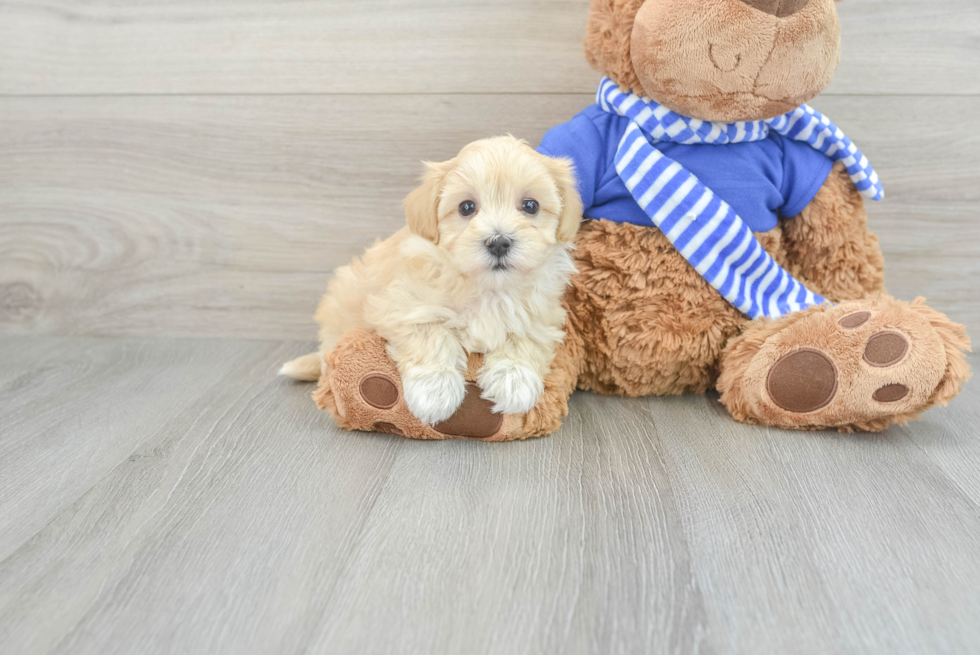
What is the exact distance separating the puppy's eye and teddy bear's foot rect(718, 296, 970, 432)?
509 millimetres

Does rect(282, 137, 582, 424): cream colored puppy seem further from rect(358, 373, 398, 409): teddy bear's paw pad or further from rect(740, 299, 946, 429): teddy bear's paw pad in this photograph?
rect(740, 299, 946, 429): teddy bear's paw pad

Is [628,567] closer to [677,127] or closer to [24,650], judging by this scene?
[24,650]

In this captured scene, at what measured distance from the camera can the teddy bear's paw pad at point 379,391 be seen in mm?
1055

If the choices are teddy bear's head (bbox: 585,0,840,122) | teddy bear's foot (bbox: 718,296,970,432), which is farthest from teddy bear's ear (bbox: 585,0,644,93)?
teddy bear's foot (bbox: 718,296,970,432)

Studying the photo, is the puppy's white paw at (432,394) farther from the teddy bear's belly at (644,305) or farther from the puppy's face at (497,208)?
the teddy bear's belly at (644,305)

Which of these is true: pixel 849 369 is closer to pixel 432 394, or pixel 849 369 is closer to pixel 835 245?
→ pixel 835 245

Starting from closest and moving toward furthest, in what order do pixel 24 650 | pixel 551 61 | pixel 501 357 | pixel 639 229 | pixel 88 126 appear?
1. pixel 24 650
2. pixel 501 357
3. pixel 639 229
4. pixel 551 61
5. pixel 88 126

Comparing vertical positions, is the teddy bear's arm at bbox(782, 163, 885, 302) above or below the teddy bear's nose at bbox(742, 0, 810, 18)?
below

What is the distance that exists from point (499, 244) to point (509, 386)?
8.6 inches

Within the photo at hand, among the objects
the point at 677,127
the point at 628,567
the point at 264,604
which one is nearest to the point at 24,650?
the point at 264,604

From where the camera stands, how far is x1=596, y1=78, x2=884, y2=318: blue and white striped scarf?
1.13 meters

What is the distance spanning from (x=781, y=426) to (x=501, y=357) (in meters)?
0.47

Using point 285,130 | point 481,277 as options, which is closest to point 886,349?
point 481,277

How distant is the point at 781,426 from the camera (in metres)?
1.11
